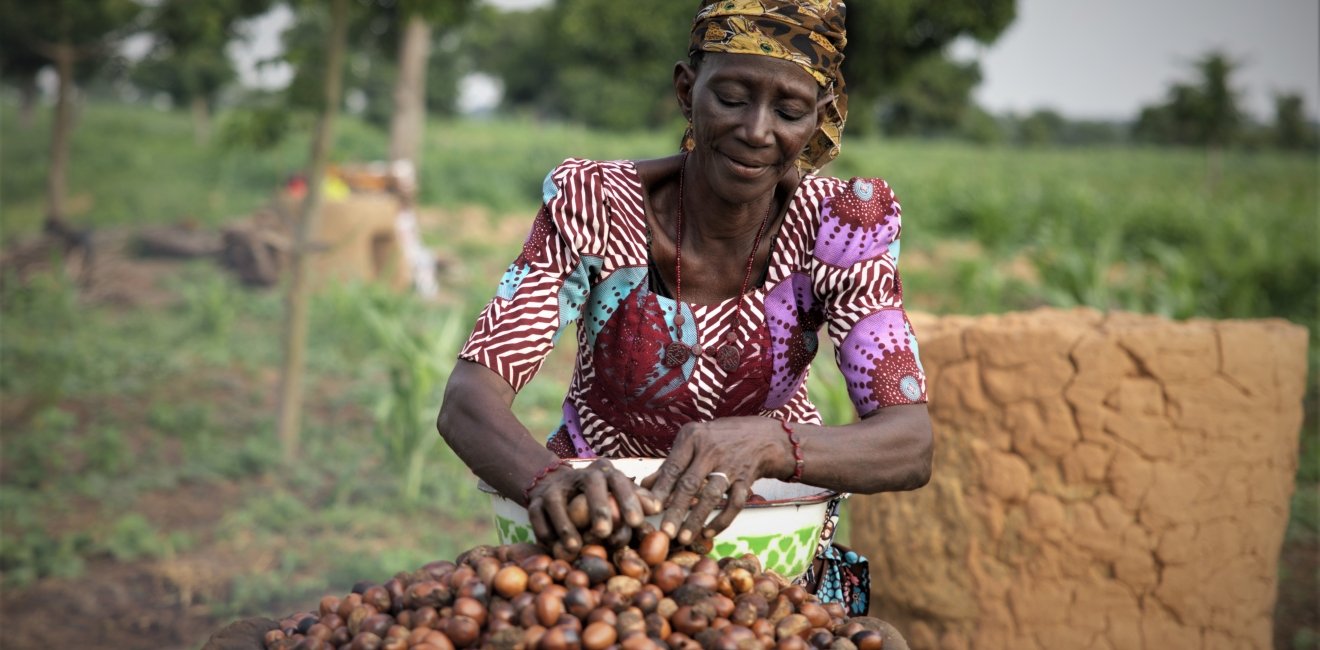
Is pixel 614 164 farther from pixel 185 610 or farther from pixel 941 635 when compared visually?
pixel 185 610

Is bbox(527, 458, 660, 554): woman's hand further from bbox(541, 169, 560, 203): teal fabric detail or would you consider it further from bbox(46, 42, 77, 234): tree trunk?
bbox(46, 42, 77, 234): tree trunk

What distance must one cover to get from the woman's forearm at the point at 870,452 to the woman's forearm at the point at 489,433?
1.20 feet

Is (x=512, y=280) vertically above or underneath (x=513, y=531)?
above

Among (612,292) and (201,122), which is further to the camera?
(201,122)

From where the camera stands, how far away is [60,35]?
11.4m

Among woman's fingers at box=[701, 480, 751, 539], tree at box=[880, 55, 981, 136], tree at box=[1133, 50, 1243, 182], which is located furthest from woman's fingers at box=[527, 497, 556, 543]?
tree at box=[1133, 50, 1243, 182]

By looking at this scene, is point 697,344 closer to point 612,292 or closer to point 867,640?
point 612,292

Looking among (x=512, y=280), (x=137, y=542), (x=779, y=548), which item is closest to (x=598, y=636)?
(x=779, y=548)

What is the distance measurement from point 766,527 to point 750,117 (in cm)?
63

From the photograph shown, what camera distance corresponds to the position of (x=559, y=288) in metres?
1.87

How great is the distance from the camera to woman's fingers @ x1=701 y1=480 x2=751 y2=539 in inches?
60.0

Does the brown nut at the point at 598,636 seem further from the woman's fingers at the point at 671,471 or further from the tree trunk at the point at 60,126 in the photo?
the tree trunk at the point at 60,126

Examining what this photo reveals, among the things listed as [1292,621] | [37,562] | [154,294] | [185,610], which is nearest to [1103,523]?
[1292,621]

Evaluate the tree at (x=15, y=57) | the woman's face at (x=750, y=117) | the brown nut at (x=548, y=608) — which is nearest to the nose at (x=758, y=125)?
the woman's face at (x=750, y=117)
